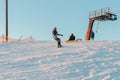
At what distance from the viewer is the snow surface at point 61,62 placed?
17.4 m

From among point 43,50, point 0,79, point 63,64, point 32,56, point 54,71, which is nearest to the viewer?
point 0,79

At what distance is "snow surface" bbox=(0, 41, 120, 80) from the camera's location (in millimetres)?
17438

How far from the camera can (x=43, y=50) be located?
23.9 m

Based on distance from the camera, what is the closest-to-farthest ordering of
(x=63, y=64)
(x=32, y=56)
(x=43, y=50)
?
(x=63, y=64) → (x=32, y=56) → (x=43, y=50)

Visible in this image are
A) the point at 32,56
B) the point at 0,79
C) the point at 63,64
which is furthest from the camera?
the point at 32,56

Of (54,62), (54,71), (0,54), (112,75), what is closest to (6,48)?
(0,54)

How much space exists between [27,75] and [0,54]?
5864 millimetres

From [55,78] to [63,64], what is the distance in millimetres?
2554

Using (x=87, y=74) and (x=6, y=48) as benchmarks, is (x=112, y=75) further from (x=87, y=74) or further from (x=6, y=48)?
(x=6, y=48)

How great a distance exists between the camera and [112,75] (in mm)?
17484

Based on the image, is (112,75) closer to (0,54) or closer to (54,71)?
(54,71)

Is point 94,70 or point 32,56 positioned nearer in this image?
point 94,70

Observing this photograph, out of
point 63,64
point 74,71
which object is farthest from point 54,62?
point 74,71

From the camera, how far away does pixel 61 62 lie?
1991cm
